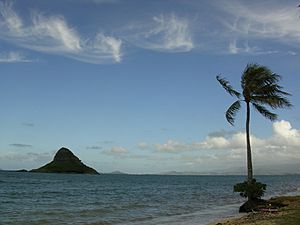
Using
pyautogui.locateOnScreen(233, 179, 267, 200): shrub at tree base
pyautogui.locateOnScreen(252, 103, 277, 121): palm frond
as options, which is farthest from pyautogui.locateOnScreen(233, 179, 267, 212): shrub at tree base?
pyautogui.locateOnScreen(252, 103, 277, 121): palm frond

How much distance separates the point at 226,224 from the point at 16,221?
1413cm

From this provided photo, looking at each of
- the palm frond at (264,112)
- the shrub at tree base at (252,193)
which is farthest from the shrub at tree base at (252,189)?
the palm frond at (264,112)

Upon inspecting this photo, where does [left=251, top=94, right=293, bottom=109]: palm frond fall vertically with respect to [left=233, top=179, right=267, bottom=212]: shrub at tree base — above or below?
above

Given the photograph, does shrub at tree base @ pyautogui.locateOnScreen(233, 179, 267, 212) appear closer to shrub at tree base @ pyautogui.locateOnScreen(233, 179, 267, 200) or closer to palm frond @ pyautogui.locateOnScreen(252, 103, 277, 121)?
shrub at tree base @ pyautogui.locateOnScreen(233, 179, 267, 200)

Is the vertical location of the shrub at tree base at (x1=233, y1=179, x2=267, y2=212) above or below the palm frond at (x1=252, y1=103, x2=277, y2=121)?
below

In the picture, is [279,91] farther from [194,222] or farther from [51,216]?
[51,216]

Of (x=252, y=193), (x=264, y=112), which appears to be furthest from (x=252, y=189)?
(x=264, y=112)

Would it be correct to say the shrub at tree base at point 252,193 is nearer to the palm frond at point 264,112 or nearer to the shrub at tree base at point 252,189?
the shrub at tree base at point 252,189

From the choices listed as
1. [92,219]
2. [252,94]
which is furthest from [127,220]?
[252,94]

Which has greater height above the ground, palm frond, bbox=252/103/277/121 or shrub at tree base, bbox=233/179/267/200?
palm frond, bbox=252/103/277/121

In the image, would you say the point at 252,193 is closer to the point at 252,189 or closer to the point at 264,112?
the point at 252,189

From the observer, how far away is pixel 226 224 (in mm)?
20750

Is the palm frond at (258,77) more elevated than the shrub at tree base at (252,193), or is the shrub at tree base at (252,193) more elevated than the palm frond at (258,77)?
the palm frond at (258,77)

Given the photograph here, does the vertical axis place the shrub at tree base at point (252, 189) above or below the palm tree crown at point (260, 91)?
below
